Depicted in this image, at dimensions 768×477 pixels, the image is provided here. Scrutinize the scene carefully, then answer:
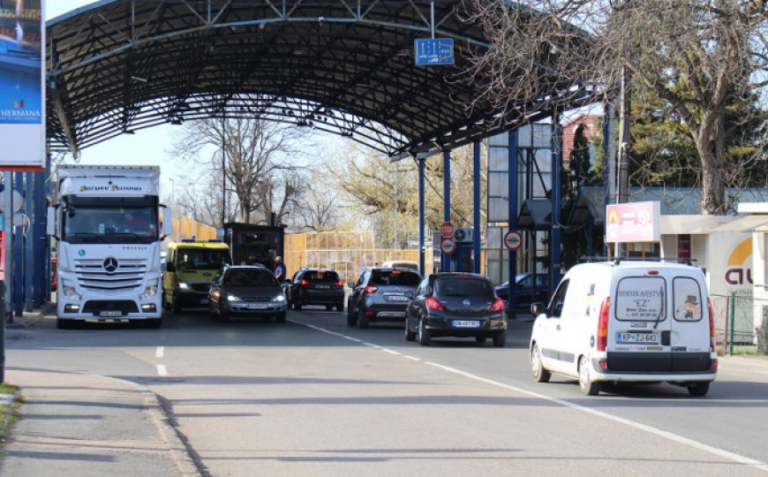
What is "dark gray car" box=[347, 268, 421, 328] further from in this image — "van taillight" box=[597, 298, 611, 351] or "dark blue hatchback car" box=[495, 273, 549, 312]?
"van taillight" box=[597, 298, 611, 351]

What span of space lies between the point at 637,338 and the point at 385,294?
611 inches

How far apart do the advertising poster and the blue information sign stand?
17190 millimetres

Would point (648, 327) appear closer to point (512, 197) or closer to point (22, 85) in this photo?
point (22, 85)

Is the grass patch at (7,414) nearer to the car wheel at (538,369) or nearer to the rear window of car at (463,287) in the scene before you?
the car wheel at (538,369)

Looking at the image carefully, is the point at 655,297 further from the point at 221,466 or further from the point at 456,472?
the point at 221,466

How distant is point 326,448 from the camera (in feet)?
31.0

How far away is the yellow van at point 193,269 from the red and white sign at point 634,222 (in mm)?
18242

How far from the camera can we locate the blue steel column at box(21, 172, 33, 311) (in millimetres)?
31547

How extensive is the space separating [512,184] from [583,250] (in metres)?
7.95

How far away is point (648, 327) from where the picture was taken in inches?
515

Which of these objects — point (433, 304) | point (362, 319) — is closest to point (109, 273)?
point (362, 319)

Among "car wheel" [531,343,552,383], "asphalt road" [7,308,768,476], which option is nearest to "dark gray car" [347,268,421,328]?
"asphalt road" [7,308,768,476]

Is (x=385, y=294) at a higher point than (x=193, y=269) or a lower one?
lower

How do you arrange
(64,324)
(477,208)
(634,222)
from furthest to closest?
(477,208), (64,324), (634,222)
